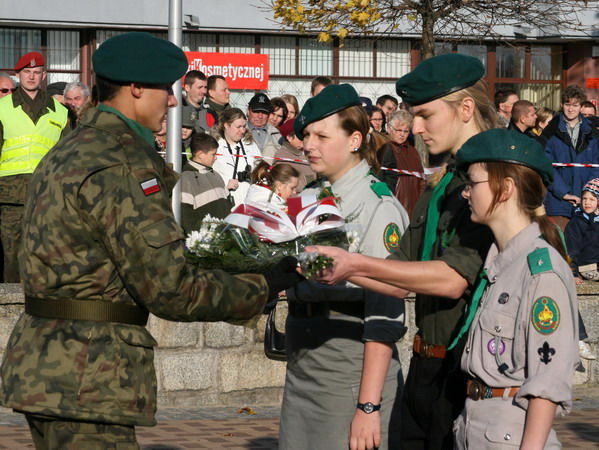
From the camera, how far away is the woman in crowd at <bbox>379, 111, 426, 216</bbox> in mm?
12875

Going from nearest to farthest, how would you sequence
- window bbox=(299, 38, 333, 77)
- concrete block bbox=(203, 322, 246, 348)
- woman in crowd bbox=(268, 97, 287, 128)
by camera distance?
concrete block bbox=(203, 322, 246, 348) < woman in crowd bbox=(268, 97, 287, 128) < window bbox=(299, 38, 333, 77)

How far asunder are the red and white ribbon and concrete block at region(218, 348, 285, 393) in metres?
5.07

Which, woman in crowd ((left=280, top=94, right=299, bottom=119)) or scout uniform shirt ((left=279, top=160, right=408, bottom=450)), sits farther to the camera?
woman in crowd ((left=280, top=94, right=299, bottom=119))

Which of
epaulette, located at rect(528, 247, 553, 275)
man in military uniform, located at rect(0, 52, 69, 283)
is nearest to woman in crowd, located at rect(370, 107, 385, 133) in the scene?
man in military uniform, located at rect(0, 52, 69, 283)

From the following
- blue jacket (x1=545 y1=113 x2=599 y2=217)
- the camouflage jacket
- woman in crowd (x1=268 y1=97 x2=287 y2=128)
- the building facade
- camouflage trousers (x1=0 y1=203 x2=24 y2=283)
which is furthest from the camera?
the building facade

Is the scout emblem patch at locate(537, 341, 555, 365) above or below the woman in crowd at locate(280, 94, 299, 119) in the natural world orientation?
below

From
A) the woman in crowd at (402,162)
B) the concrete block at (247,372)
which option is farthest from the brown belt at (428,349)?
the woman in crowd at (402,162)

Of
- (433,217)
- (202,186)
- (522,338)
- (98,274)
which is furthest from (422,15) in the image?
(98,274)

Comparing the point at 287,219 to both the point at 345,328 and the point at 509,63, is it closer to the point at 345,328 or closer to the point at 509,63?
the point at 345,328

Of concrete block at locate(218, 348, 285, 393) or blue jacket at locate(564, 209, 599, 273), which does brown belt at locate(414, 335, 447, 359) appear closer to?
concrete block at locate(218, 348, 285, 393)

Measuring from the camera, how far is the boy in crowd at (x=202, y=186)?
11117 millimetres

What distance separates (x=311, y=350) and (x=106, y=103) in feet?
4.65

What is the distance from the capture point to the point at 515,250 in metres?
3.90

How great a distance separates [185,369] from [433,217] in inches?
195
